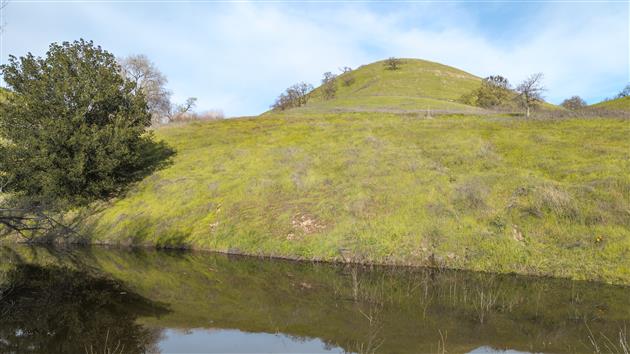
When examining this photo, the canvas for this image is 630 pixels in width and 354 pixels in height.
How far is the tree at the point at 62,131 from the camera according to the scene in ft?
115

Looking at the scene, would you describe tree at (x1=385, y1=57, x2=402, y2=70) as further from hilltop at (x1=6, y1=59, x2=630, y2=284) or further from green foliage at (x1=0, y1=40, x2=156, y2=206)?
green foliage at (x1=0, y1=40, x2=156, y2=206)

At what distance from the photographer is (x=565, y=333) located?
1385 centimetres

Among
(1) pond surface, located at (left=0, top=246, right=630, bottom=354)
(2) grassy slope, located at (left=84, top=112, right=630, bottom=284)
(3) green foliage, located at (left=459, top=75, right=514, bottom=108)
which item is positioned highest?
(3) green foliage, located at (left=459, top=75, right=514, bottom=108)

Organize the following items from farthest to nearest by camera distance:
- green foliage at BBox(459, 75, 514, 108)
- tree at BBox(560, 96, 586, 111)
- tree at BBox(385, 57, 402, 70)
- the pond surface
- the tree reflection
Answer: tree at BBox(385, 57, 402, 70) < tree at BBox(560, 96, 586, 111) < green foliage at BBox(459, 75, 514, 108) < the pond surface < the tree reflection

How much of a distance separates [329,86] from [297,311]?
115m

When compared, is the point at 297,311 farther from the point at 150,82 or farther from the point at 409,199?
the point at 150,82

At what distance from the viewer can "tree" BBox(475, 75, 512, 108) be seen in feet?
291

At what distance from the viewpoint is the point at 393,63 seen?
5566 inches

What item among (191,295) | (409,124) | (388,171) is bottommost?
(191,295)

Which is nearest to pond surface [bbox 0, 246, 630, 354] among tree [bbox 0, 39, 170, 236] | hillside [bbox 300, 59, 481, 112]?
tree [bbox 0, 39, 170, 236]

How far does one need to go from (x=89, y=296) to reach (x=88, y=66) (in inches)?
1088

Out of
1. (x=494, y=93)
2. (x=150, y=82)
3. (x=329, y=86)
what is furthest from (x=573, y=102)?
(x=150, y=82)

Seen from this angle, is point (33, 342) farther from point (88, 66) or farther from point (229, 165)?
point (88, 66)

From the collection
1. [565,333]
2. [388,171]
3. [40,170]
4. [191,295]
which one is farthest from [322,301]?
[40,170]
